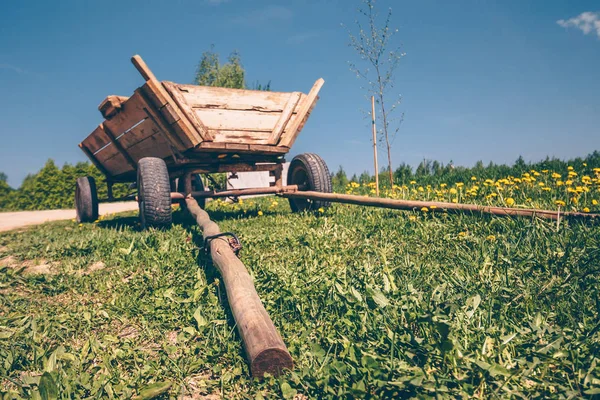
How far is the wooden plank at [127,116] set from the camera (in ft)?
16.7

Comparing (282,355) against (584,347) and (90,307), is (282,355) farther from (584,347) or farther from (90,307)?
(90,307)

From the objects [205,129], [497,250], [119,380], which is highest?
[205,129]

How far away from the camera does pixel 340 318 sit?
6.59 feet

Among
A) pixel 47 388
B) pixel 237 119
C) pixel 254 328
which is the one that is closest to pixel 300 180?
pixel 237 119

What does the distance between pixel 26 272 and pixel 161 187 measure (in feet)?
5.05

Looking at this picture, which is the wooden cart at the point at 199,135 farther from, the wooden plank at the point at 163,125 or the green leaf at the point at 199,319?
the green leaf at the point at 199,319

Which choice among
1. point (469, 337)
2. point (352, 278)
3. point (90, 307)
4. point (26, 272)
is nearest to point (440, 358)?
point (469, 337)

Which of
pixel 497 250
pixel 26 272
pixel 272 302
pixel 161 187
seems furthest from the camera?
pixel 161 187

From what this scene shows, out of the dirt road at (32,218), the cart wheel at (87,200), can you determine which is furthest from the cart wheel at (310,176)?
the dirt road at (32,218)

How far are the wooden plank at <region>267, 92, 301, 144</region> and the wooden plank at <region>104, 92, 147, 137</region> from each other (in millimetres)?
1634

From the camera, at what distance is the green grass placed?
1492 millimetres

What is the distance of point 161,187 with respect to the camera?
4.64 m

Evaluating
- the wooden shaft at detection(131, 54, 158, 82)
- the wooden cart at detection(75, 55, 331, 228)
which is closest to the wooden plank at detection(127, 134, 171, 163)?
the wooden cart at detection(75, 55, 331, 228)

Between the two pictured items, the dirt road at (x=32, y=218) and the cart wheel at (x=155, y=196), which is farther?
the dirt road at (x=32, y=218)
